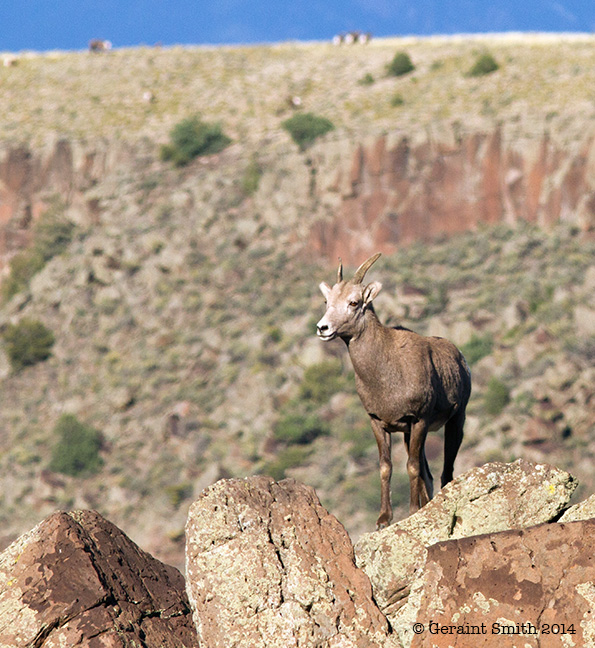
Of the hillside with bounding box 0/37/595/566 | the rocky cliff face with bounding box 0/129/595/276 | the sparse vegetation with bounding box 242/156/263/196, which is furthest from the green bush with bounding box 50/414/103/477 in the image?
the sparse vegetation with bounding box 242/156/263/196

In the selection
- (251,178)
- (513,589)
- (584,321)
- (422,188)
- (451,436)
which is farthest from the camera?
(251,178)

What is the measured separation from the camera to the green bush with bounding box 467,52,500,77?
A: 2773 inches

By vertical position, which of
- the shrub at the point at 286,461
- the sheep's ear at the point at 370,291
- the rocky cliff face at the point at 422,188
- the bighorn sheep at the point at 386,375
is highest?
the sheep's ear at the point at 370,291

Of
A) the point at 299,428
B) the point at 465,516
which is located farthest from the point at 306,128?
the point at 465,516

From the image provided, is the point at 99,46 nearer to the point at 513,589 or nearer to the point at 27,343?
the point at 27,343

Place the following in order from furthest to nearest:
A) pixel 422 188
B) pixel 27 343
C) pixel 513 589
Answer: pixel 27 343 → pixel 422 188 → pixel 513 589

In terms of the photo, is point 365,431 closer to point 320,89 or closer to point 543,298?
point 543,298

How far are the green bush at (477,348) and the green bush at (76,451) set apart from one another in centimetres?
2020

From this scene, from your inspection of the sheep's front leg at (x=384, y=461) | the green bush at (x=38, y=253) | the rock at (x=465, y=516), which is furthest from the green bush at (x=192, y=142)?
the rock at (x=465, y=516)

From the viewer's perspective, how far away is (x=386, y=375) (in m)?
12.3

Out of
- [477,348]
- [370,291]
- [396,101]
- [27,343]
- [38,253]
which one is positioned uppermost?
[370,291]

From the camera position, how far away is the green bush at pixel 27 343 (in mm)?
61219

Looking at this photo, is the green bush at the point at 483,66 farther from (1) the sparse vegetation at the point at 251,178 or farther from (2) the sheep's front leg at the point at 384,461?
(2) the sheep's front leg at the point at 384,461

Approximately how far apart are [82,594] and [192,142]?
6071 centimetres
